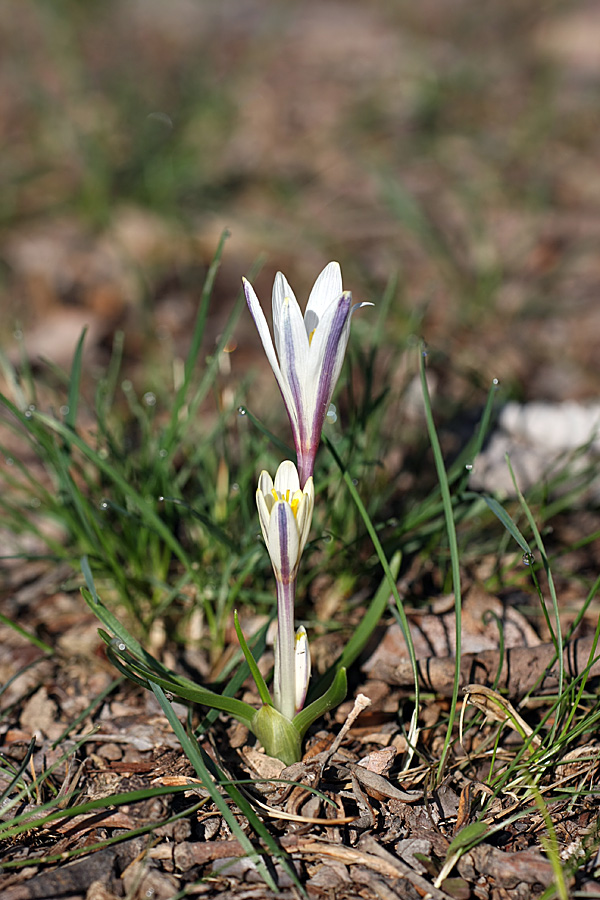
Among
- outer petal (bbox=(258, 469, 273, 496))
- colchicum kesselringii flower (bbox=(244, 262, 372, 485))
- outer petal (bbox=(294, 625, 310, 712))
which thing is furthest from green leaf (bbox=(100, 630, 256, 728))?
colchicum kesselringii flower (bbox=(244, 262, 372, 485))

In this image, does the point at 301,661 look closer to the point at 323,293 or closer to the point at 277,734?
the point at 277,734

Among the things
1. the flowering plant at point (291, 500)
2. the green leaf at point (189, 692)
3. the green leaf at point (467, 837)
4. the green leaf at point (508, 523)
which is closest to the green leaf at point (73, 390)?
the flowering plant at point (291, 500)

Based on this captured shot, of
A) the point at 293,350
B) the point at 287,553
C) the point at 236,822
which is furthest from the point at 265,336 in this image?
the point at 236,822

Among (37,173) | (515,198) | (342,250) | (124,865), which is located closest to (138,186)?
(37,173)

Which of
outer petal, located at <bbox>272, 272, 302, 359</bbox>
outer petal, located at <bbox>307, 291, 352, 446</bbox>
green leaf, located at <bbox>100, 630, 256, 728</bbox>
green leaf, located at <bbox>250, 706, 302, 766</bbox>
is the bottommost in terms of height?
green leaf, located at <bbox>250, 706, 302, 766</bbox>

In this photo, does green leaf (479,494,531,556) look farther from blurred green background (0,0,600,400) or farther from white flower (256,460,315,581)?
blurred green background (0,0,600,400)

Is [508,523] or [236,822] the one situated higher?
[508,523]
